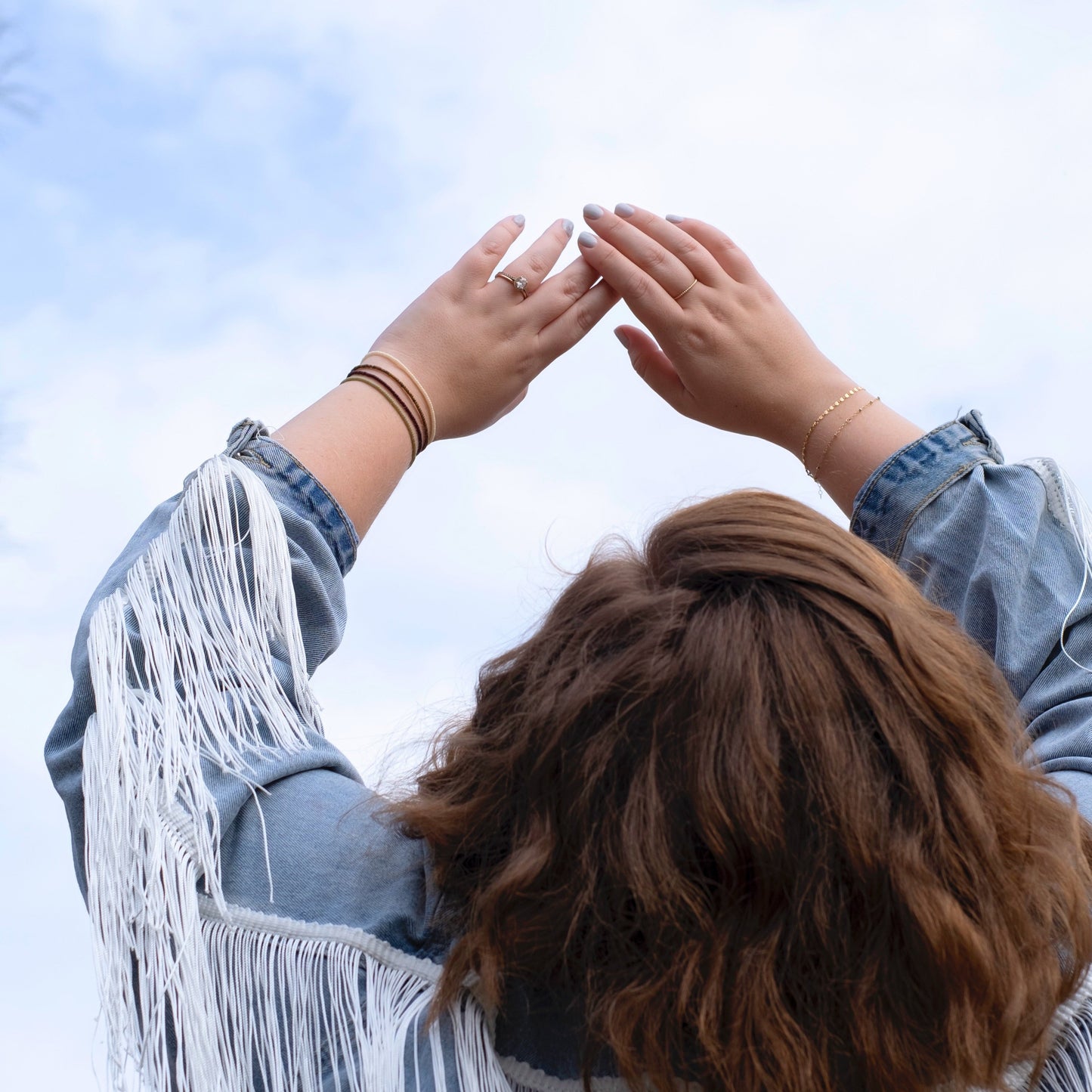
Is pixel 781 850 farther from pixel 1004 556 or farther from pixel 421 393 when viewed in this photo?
pixel 421 393

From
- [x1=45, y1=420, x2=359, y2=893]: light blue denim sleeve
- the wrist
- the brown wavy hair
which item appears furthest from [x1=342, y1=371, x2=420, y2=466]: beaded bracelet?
the brown wavy hair

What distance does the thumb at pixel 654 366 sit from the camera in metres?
1.27

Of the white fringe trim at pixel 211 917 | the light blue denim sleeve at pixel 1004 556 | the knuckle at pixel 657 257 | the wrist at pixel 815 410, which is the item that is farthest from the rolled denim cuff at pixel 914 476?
the white fringe trim at pixel 211 917

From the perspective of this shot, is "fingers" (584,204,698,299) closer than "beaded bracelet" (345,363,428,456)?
No

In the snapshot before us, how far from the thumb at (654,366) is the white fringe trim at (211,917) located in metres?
0.59

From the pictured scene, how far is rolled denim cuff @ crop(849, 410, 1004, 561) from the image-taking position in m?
0.95

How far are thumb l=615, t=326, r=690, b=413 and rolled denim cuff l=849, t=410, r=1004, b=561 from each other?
317mm

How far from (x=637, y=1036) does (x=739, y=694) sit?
0.63 ft

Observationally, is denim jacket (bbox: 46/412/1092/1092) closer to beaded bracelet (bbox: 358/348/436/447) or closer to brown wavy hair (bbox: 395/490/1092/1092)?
brown wavy hair (bbox: 395/490/1092/1092)

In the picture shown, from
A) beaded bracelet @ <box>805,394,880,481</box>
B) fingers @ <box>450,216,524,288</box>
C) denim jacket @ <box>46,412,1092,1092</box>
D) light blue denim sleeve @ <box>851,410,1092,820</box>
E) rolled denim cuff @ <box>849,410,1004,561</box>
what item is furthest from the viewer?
fingers @ <box>450,216,524,288</box>

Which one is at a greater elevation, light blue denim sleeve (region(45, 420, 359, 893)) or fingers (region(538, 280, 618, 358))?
fingers (region(538, 280, 618, 358))

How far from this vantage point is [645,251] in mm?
1229

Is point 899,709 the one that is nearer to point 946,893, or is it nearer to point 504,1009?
point 946,893

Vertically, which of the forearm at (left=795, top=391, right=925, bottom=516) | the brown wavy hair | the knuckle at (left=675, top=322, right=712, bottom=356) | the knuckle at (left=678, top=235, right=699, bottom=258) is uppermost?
the knuckle at (left=678, top=235, right=699, bottom=258)
